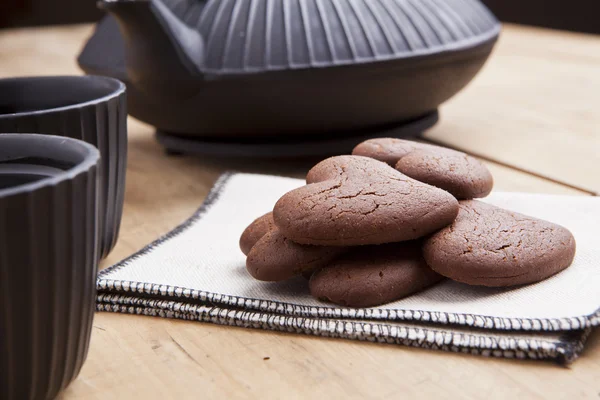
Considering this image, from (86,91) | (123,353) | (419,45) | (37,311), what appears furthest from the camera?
(419,45)

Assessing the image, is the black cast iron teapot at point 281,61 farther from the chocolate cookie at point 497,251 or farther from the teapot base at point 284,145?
the chocolate cookie at point 497,251

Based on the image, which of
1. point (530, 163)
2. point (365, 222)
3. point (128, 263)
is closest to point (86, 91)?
point (128, 263)

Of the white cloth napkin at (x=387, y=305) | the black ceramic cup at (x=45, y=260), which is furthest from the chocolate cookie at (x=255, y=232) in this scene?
the black ceramic cup at (x=45, y=260)

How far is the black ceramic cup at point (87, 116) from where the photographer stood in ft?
1.52

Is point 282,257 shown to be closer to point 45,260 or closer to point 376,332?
point 376,332

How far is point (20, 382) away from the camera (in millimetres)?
333

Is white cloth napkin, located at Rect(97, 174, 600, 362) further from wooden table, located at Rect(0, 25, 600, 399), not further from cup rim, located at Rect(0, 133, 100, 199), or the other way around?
cup rim, located at Rect(0, 133, 100, 199)

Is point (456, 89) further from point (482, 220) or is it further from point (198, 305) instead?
point (198, 305)

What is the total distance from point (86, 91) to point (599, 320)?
1.30 ft

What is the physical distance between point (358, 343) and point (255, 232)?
12 cm

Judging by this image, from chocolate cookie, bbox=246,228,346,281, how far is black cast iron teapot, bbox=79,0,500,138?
254 millimetres

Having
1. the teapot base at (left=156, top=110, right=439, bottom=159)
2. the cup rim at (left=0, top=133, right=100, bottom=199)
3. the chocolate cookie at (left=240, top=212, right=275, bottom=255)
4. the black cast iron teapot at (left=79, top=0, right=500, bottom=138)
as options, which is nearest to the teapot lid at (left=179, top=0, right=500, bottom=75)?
the black cast iron teapot at (left=79, top=0, right=500, bottom=138)

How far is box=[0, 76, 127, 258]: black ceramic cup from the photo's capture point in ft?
1.52

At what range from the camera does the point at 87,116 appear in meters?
0.47
